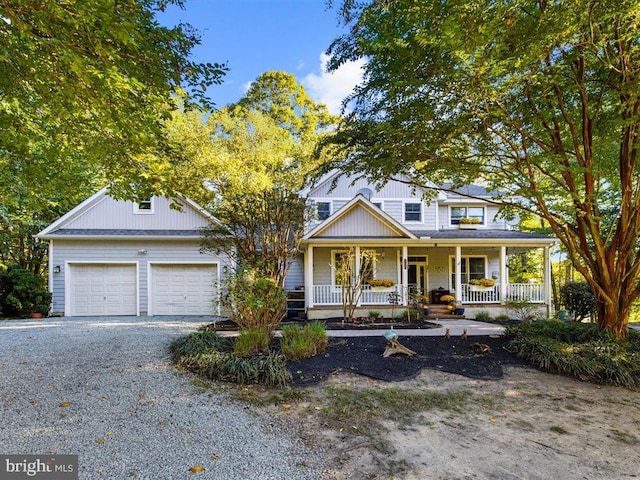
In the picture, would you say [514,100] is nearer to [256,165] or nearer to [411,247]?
[411,247]

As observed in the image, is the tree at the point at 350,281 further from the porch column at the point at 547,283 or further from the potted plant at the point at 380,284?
the porch column at the point at 547,283

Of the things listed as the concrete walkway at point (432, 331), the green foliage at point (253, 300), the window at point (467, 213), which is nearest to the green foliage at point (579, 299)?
the window at point (467, 213)

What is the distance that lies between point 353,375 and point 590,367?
3.88 meters

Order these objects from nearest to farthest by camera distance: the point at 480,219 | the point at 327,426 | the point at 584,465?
the point at 584,465
the point at 327,426
the point at 480,219

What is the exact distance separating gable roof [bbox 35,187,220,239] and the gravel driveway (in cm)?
666

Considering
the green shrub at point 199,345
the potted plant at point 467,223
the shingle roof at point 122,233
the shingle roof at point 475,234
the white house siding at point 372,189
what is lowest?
the green shrub at point 199,345

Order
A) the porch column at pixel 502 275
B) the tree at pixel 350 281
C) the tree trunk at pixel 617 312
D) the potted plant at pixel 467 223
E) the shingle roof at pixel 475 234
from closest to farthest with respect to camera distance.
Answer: the tree trunk at pixel 617 312, the tree at pixel 350 281, the porch column at pixel 502 275, the shingle roof at pixel 475 234, the potted plant at pixel 467 223

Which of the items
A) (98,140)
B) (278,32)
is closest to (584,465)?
(98,140)

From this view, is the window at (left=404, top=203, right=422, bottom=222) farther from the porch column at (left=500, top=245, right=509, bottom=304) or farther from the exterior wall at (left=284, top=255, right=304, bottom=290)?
the exterior wall at (left=284, top=255, right=304, bottom=290)

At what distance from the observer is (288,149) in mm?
17906

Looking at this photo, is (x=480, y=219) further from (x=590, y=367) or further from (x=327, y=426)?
(x=327, y=426)

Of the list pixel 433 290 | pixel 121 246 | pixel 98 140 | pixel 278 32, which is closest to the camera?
pixel 98 140

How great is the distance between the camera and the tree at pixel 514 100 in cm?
464

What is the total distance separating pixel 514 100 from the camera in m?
6.12
